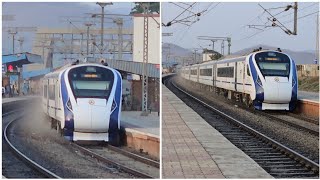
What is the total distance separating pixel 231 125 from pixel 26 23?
19.1 feet

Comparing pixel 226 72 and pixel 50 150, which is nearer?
pixel 50 150

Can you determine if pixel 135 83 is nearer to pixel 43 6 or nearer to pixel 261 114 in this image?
pixel 43 6

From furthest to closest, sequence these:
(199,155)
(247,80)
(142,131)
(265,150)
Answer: (247,80), (265,150), (199,155), (142,131)

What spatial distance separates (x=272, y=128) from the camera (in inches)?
386

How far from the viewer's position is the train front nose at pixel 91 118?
535 cm

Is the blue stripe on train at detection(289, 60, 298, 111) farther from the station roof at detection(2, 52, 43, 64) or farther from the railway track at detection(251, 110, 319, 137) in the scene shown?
the station roof at detection(2, 52, 43, 64)

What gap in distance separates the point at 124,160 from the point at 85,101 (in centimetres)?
72

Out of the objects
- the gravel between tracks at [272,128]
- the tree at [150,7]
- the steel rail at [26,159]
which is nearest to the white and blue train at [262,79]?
the gravel between tracks at [272,128]

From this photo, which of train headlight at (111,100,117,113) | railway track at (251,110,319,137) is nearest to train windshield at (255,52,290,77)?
railway track at (251,110,319,137)

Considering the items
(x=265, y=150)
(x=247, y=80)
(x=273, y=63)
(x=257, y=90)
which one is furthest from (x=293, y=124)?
(x=265, y=150)

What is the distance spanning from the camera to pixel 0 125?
15.8 ft

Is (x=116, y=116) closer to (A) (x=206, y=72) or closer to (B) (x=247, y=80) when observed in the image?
(B) (x=247, y=80)

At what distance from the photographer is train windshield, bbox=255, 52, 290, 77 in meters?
9.50

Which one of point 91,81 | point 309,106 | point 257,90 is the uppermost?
point 91,81
